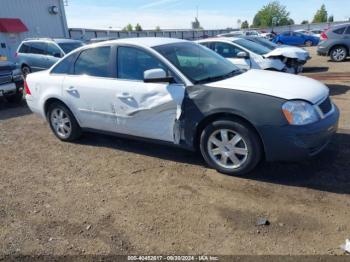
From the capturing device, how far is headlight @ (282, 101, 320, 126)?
3.79m

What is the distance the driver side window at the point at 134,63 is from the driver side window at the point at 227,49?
5.43 m

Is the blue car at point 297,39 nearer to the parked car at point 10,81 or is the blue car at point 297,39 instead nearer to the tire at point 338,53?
the tire at point 338,53

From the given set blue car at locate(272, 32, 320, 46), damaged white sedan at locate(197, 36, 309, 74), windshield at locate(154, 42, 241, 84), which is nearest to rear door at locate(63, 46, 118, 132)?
windshield at locate(154, 42, 241, 84)

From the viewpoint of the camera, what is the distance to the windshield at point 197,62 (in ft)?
14.8

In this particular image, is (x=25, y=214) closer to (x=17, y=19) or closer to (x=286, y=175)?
(x=286, y=175)

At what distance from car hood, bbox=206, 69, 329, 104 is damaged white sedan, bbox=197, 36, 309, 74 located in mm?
4616

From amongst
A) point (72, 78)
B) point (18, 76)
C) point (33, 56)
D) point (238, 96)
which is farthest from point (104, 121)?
point (33, 56)

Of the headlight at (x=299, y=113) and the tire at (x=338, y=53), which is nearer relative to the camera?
the headlight at (x=299, y=113)

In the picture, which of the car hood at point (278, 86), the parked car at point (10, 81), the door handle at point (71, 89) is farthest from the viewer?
the parked car at point (10, 81)

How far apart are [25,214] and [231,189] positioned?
7.47ft

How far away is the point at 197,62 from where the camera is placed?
4812mm

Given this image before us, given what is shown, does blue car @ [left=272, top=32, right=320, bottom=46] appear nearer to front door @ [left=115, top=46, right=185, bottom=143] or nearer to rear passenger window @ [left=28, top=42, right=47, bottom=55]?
rear passenger window @ [left=28, top=42, right=47, bottom=55]

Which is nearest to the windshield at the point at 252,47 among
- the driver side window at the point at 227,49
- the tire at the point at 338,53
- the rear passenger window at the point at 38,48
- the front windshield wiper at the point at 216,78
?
the driver side window at the point at 227,49

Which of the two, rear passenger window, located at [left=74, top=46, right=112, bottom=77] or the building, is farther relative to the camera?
the building
